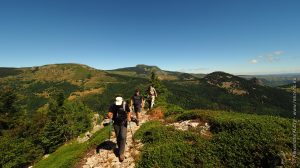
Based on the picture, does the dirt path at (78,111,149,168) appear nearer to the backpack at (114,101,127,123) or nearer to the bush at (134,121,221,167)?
the bush at (134,121,221,167)

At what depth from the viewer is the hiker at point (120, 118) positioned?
1145 cm

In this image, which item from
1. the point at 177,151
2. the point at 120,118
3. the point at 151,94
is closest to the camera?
the point at 120,118

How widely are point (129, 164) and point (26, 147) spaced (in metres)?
47.5

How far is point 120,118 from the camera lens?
11414 millimetres

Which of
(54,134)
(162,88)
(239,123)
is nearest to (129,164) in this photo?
(239,123)

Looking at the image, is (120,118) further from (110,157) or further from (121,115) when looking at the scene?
(110,157)

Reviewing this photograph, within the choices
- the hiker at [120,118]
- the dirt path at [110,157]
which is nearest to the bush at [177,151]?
the dirt path at [110,157]

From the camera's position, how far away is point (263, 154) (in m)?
9.77

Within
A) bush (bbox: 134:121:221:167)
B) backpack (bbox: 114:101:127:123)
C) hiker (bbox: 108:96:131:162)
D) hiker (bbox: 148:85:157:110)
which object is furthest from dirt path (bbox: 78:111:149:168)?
hiker (bbox: 148:85:157:110)

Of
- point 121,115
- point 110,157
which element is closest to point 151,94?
point 110,157

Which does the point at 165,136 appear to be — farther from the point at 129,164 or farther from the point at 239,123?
the point at 239,123

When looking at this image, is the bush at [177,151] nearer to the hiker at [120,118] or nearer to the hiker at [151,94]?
the hiker at [120,118]

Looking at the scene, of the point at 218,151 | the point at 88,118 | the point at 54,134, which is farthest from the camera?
the point at 88,118

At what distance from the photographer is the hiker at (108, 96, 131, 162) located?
11.5 metres
